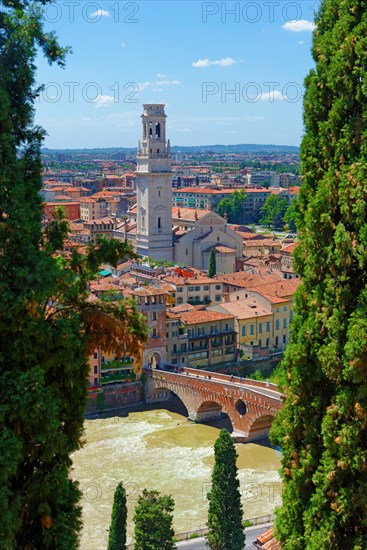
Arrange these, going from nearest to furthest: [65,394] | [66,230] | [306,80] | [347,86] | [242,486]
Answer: [65,394], [66,230], [347,86], [306,80], [242,486]

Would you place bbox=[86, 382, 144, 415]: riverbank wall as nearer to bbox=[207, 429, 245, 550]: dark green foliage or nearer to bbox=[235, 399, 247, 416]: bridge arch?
bbox=[235, 399, 247, 416]: bridge arch

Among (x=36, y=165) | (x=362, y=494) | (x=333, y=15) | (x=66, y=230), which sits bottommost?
(x=362, y=494)

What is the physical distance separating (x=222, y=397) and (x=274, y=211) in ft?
157

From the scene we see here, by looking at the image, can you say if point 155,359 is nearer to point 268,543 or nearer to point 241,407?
point 241,407

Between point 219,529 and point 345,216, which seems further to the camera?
point 219,529

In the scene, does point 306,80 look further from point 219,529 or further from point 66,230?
point 219,529

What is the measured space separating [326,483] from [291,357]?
80cm

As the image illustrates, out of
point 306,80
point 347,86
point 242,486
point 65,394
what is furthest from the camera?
point 242,486

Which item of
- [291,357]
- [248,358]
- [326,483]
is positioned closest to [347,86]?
[291,357]

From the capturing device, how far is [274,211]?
69.0 metres

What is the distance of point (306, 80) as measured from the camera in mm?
5223

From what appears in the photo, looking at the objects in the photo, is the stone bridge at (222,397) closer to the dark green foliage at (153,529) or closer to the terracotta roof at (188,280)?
the terracotta roof at (188,280)

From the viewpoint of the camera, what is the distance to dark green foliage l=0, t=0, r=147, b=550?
3.76 meters

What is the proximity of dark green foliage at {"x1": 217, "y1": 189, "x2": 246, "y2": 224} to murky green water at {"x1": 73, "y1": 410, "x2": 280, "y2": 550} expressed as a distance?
4646 centimetres
